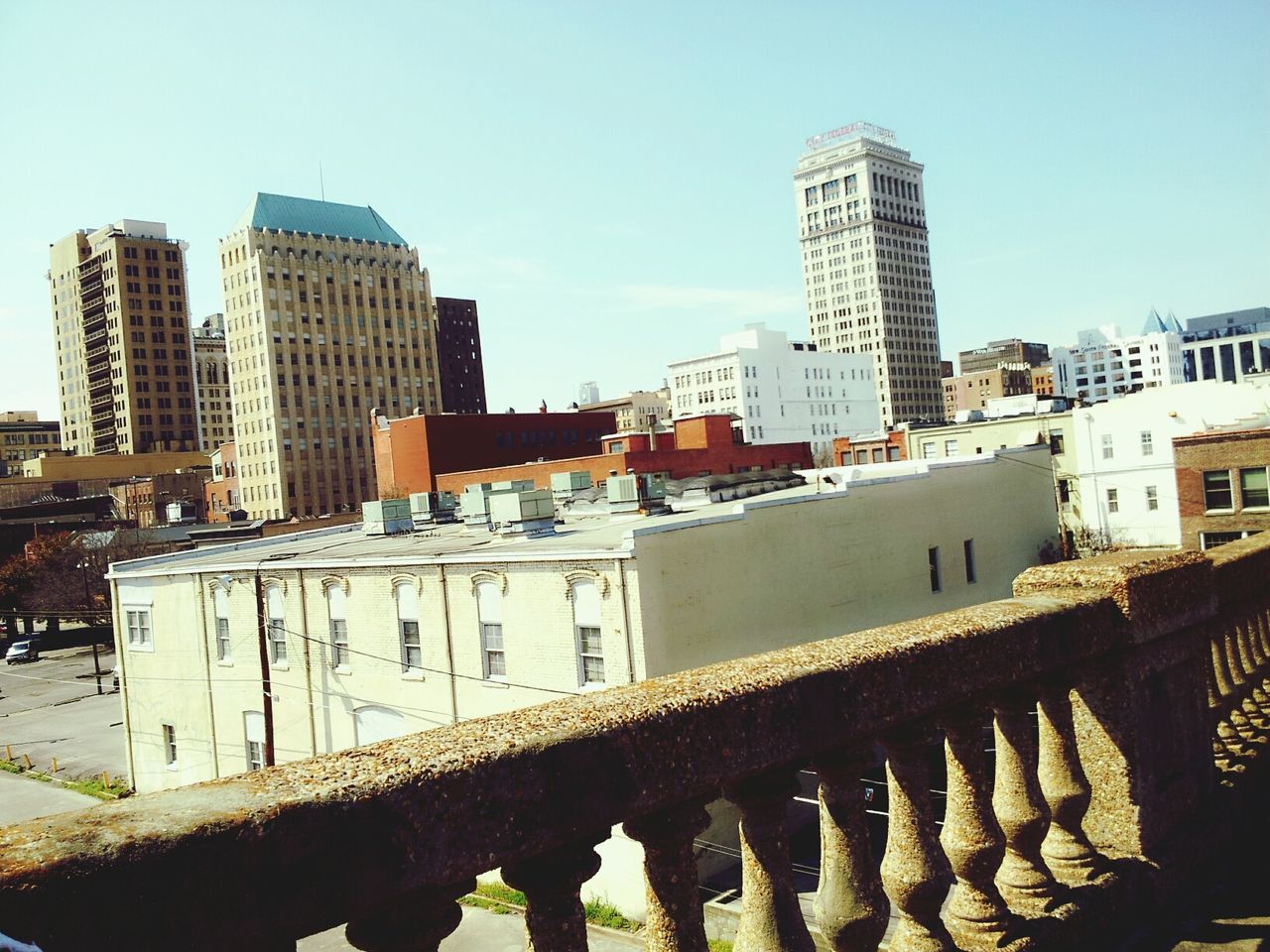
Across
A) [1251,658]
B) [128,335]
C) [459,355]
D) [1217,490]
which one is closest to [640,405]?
[459,355]

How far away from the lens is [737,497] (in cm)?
3322

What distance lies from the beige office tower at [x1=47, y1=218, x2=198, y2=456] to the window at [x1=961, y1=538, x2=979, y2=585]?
166 m

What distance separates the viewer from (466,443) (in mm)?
78438

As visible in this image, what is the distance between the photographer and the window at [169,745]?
3356 cm

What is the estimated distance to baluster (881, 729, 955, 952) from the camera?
331 centimetres

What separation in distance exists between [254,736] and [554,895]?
102 ft

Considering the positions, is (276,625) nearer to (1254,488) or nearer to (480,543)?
(480,543)

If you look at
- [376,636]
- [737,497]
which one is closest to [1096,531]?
[737,497]

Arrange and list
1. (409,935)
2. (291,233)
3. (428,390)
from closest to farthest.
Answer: (409,935) → (291,233) → (428,390)

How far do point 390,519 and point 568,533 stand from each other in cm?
1057

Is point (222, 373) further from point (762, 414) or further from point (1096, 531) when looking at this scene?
point (1096, 531)

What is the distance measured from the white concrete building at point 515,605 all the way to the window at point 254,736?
0.18ft

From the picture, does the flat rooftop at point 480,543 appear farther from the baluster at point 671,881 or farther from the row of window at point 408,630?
the baluster at point 671,881

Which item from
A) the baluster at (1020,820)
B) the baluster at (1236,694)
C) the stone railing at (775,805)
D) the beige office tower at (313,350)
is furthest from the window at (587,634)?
the beige office tower at (313,350)
